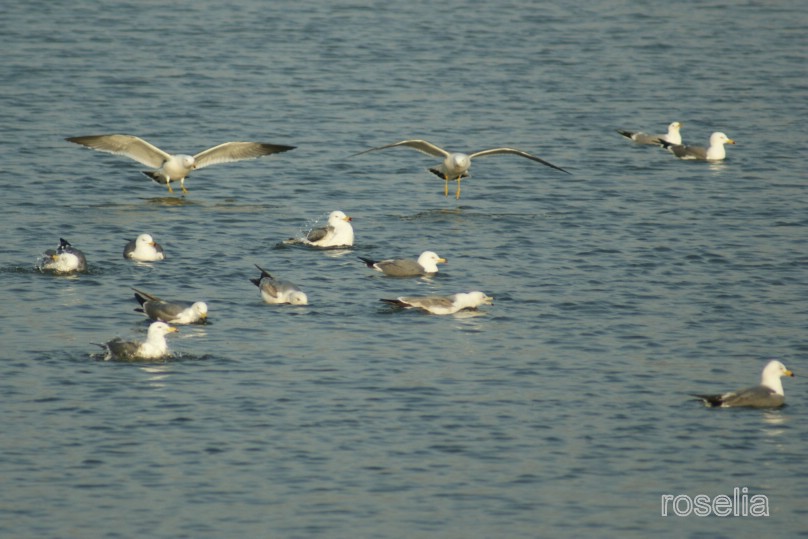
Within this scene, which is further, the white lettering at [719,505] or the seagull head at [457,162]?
the seagull head at [457,162]

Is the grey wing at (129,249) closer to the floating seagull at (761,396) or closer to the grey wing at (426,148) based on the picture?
the grey wing at (426,148)

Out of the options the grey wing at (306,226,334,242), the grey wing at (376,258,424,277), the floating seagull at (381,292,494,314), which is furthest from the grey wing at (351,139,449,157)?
the floating seagull at (381,292,494,314)

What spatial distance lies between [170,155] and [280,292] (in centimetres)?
910

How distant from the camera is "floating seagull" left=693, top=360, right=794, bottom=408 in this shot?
15391mm

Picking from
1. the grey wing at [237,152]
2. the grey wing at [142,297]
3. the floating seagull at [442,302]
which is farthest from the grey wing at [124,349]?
the grey wing at [237,152]

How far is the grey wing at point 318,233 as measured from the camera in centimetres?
2295

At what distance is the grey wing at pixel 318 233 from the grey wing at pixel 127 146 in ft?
15.7

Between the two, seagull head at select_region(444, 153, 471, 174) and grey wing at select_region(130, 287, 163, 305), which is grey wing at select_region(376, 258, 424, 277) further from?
seagull head at select_region(444, 153, 471, 174)

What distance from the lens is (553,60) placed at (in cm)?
4234

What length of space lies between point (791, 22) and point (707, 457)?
123 feet

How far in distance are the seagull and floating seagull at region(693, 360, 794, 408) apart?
28.0 feet

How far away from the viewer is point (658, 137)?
32.4 m

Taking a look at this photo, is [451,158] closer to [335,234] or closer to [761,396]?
[335,234]

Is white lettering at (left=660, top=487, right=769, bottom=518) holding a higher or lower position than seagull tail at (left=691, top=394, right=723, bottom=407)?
lower
